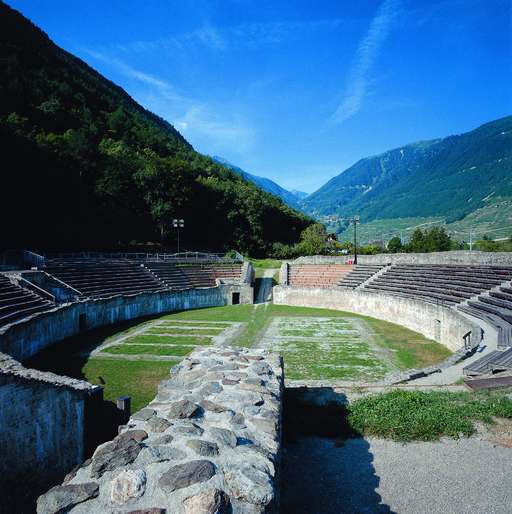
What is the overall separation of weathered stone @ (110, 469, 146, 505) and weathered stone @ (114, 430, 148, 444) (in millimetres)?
786

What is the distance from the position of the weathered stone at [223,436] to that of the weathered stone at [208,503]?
104 cm

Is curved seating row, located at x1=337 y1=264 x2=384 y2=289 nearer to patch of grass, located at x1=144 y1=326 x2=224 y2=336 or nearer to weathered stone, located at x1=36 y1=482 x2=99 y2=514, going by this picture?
patch of grass, located at x1=144 y1=326 x2=224 y2=336

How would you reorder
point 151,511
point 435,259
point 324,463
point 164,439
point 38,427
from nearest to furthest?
point 151,511
point 164,439
point 324,463
point 38,427
point 435,259

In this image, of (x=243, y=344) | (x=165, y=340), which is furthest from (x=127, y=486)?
(x=165, y=340)

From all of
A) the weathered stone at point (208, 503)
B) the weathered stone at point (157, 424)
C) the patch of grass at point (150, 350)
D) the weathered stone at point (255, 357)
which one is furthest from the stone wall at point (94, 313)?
the weathered stone at point (208, 503)

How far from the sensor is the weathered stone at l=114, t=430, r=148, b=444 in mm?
4489

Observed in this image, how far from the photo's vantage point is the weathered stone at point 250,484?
355cm

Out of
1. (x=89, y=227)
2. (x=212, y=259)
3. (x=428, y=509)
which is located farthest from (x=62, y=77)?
(x=428, y=509)

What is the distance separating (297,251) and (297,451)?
47989mm

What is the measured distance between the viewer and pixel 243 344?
16969 millimetres

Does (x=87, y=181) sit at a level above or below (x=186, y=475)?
above

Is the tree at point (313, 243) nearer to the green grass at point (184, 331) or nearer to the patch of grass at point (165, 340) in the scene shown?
the green grass at point (184, 331)

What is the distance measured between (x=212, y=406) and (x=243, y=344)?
456 inches

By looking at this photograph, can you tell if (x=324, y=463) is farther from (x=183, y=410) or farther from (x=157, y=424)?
(x=157, y=424)
